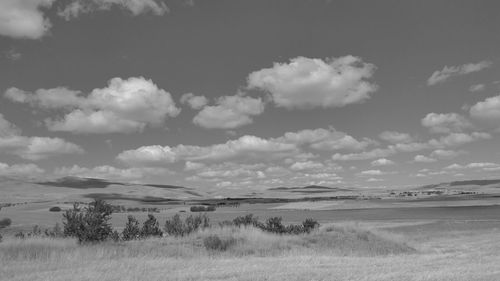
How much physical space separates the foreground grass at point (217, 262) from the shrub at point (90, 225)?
211 cm

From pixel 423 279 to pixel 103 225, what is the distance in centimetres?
1629

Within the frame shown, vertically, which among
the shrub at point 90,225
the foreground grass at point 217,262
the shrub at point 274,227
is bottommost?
the foreground grass at point 217,262

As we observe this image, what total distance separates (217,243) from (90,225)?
6096 mm

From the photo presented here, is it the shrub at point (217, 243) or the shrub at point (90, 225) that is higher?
the shrub at point (90, 225)

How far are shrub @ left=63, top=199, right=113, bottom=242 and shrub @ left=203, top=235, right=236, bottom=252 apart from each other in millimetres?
4793

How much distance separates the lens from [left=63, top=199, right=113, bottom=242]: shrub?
79.8 feet

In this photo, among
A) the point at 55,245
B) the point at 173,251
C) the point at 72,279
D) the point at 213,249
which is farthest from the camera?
the point at 213,249

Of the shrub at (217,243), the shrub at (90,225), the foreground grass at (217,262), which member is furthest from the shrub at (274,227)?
the shrub at (90,225)

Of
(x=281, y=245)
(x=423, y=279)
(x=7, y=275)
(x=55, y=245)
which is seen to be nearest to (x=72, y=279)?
(x=7, y=275)

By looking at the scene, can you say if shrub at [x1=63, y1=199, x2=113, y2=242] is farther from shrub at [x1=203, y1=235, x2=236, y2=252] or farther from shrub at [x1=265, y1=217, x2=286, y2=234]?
shrub at [x1=265, y1=217, x2=286, y2=234]

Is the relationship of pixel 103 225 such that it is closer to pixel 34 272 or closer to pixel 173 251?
pixel 173 251

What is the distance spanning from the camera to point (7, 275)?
1445 cm

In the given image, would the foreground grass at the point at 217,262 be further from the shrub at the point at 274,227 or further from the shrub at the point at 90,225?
the shrub at the point at 274,227

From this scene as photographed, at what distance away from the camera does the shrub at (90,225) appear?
24312 millimetres
